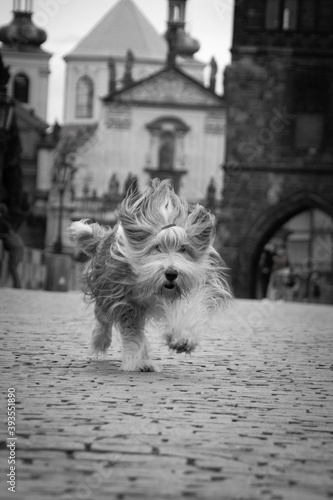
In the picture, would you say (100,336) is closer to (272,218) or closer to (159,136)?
(272,218)

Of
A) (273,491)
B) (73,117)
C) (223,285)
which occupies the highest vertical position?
(73,117)

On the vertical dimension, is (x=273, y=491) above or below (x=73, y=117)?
below

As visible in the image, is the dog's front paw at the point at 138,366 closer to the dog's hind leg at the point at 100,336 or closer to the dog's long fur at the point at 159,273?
the dog's long fur at the point at 159,273

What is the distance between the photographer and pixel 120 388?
7.20 meters

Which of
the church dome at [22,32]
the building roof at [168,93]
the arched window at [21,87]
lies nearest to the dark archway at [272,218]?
the building roof at [168,93]

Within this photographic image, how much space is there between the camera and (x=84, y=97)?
Answer: 91.8m

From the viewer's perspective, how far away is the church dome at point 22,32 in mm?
93500

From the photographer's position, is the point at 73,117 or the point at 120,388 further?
the point at 73,117

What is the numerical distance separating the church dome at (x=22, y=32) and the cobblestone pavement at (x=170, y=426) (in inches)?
3343

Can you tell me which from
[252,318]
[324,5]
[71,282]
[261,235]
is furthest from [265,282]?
[324,5]

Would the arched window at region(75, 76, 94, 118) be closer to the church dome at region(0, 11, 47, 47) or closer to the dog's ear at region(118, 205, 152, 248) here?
the church dome at region(0, 11, 47, 47)

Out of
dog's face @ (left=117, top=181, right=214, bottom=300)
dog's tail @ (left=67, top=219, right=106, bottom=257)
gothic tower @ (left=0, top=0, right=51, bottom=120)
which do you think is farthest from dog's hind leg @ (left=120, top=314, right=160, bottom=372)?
gothic tower @ (left=0, top=0, right=51, bottom=120)

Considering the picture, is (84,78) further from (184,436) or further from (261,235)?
(184,436)

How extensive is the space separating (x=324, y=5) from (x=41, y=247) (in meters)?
27.2
